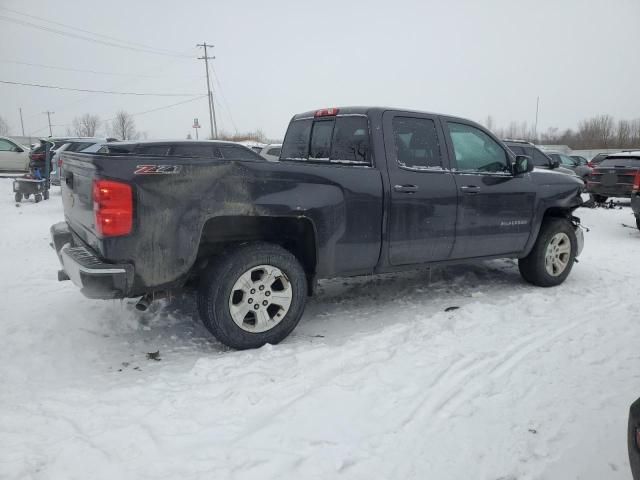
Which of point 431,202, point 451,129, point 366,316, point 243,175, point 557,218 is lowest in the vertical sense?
point 366,316

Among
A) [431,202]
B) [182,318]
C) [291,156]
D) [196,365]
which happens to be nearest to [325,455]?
[196,365]

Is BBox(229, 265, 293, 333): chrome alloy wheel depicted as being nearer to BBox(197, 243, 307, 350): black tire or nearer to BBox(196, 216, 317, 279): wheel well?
BBox(197, 243, 307, 350): black tire

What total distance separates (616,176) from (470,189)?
986cm

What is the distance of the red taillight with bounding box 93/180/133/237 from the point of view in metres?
2.96

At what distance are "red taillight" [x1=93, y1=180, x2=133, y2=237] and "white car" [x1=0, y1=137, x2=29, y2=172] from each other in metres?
19.9

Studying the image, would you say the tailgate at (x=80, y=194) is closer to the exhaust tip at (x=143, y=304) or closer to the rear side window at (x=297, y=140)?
the exhaust tip at (x=143, y=304)

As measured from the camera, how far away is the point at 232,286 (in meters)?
3.40

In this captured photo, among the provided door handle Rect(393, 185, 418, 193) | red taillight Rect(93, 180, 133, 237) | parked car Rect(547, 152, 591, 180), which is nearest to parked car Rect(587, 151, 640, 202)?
parked car Rect(547, 152, 591, 180)

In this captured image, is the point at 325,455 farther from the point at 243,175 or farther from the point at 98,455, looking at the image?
the point at 243,175

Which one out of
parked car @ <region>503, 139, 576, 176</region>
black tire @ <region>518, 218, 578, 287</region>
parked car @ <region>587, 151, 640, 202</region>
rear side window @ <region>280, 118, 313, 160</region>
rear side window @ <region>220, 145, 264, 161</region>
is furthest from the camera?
parked car @ <region>587, 151, 640, 202</region>

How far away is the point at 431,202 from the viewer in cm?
430

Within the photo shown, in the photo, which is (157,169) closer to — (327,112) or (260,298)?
(260,298)

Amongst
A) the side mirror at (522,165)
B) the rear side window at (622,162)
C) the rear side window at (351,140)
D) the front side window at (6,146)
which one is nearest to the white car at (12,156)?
the front side window at (6,146)

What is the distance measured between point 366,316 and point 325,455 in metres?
2.21
